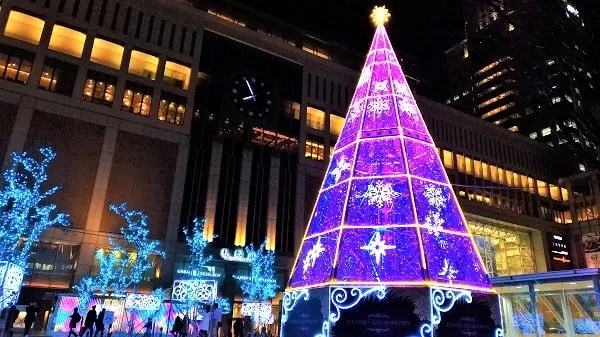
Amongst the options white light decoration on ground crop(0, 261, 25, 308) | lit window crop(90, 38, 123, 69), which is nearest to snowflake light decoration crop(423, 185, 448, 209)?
white light decoration on ground crop(0, 261, 25, 308)

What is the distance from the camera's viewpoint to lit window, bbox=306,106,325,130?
143 ft

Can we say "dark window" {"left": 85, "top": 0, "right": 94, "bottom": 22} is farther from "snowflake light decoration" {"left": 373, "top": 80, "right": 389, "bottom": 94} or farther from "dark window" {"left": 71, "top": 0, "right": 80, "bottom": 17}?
"snowflake light decoration" {"left": 373, "top": 80, "right": 389, "bottom": 94}

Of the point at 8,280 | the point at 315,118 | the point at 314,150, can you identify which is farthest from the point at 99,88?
the point at 8,280

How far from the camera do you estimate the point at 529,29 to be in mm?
10242

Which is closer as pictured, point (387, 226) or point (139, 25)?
point (387, 226)

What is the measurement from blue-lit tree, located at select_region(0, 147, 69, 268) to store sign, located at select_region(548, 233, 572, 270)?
55425 millimetres

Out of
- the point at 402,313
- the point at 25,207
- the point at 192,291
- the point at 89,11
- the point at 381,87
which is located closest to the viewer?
the point at 402,313

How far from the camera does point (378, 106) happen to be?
10.9m

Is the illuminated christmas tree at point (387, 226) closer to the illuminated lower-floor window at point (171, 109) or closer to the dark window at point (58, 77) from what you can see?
the illuminated lower-floor window at point (171, 109)

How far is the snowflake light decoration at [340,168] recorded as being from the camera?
34.3ft

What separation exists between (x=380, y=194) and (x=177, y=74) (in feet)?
109

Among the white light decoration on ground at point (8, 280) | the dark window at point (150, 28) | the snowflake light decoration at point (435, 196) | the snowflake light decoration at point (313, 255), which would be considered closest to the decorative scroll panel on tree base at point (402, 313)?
the snowflake light decoration at point (313, 255)

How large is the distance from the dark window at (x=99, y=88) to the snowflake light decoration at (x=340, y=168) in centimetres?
2927

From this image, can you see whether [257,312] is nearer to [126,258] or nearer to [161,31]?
[126,258]
